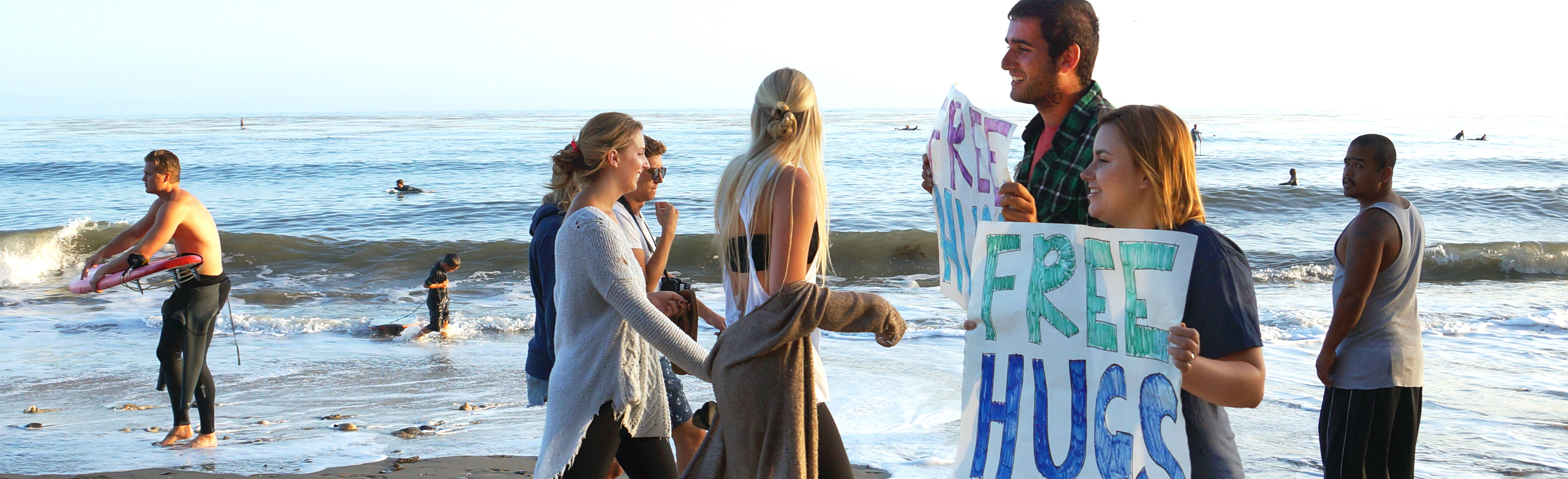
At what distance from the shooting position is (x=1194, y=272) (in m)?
1.86

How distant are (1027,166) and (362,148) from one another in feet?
151

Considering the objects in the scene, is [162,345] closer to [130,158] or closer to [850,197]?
[850,197]

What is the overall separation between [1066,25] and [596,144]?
1531mm

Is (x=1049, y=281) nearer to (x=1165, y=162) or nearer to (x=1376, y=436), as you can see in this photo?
(x=1165, y=162)

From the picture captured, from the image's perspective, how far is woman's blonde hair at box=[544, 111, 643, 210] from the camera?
126 inches

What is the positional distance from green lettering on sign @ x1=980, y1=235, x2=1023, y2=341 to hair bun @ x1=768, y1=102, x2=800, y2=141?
86 cm

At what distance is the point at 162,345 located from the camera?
18.3 ft

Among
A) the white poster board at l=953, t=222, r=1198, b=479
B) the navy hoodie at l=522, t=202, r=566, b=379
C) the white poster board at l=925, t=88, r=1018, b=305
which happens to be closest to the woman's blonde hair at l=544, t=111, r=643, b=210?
the navy hoodie at l=522, t=202, r=566, b=379

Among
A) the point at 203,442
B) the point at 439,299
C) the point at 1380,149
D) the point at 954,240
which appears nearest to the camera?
the point at 954,240

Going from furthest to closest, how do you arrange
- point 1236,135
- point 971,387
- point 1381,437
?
1. point 1236,135
2. point 1381,437
3. point 971,387

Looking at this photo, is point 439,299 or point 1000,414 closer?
point 1000,414

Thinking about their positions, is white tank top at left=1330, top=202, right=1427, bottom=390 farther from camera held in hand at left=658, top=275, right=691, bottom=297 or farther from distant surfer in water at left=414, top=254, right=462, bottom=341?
distant surfer in water at left=414, top=254, right=462, bottom=341

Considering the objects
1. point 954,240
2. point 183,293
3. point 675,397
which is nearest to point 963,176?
point 954,240

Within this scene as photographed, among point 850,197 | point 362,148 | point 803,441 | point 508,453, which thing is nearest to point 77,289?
point 508,453
